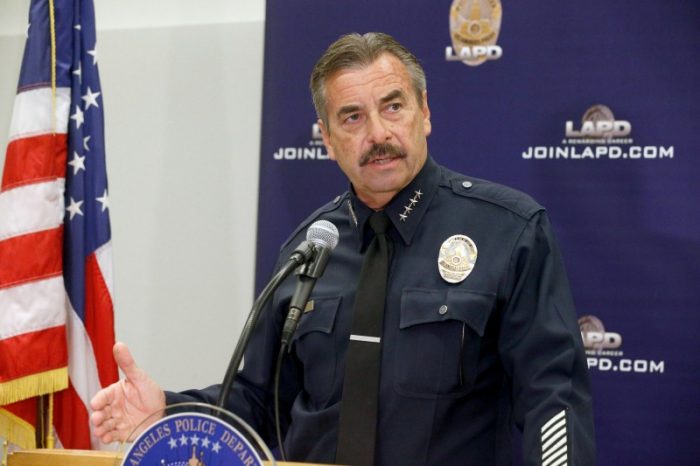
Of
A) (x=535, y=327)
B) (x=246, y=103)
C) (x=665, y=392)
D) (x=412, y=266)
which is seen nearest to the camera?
(x=535, y=327)

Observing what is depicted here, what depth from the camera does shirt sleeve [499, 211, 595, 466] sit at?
61.7 inches

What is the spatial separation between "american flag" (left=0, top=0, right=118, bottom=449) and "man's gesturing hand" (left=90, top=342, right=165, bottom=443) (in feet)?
4.59

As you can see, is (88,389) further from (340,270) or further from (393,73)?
(393,73)

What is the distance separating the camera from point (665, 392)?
274 centimetres

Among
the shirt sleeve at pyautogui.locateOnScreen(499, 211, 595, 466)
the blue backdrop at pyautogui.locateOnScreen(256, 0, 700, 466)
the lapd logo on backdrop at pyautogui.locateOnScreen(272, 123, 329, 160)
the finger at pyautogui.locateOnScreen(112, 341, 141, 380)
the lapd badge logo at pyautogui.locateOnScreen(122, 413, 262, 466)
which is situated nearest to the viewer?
the lapd badge logo at pyautogui.locateOnScreen(122, 413, 262, 466)

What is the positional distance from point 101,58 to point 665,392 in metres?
2.66

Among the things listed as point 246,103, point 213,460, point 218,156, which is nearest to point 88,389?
point 218,156

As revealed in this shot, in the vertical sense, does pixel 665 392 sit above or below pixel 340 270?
below

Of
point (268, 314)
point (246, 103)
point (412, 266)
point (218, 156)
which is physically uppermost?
point (246, 103)

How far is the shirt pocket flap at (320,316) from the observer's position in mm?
1951

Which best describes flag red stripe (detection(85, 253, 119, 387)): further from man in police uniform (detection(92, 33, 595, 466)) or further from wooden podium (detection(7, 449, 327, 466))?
wooden podium (detection(7, 449, 327, 466))

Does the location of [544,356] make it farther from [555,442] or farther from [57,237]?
[57,237]

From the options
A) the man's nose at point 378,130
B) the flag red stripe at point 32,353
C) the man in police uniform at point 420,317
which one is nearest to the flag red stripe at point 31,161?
the flag red stripe at point 32,353

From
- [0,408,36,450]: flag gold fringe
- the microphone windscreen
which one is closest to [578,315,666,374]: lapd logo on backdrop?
the microphone windscreen
